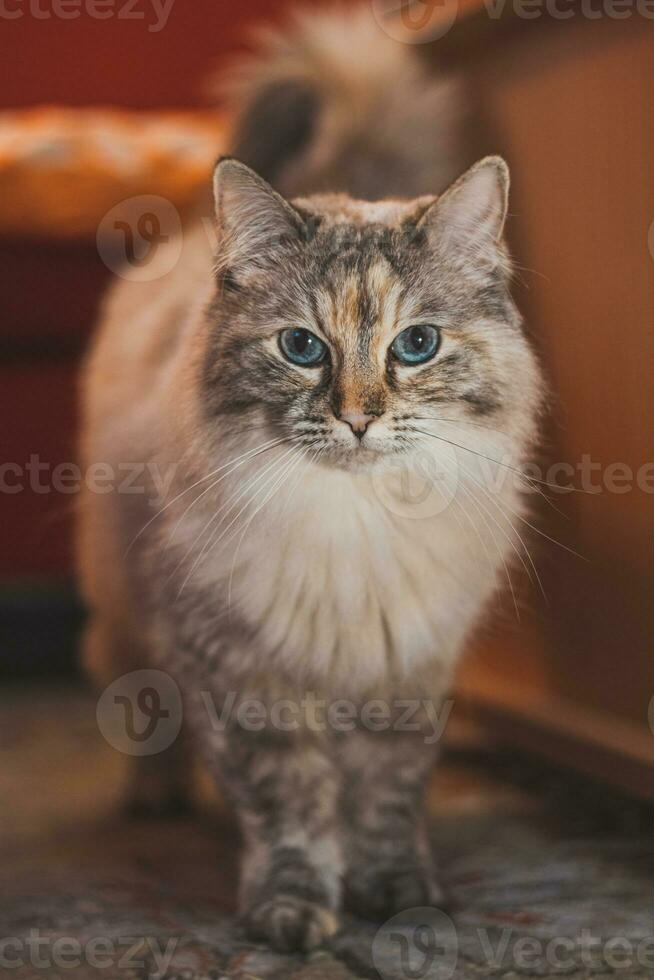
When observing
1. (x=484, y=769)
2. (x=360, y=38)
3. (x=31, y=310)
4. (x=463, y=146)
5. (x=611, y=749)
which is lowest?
(x=484, y=769)

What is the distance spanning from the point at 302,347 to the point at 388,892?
758 mm

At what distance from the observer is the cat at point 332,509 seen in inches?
54.4

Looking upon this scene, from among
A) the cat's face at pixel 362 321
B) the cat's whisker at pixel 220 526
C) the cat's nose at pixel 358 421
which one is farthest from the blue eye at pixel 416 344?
the cat's whisker at pixel 220 526

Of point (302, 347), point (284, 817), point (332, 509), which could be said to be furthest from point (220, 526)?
point (284, 817)

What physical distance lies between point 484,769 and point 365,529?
3.29 ft

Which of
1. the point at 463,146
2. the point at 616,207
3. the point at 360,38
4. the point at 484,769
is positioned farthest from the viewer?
the point at 484,769

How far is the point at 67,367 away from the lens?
3.02 meters

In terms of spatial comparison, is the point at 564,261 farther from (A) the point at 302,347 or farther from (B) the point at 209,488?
(B) the point at 209,488

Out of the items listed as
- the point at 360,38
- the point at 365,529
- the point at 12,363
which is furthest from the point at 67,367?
the point at 365,529

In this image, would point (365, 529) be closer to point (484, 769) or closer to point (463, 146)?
point (463, 146)

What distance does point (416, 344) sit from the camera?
1.39m

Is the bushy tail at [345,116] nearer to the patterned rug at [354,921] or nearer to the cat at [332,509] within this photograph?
the cat at [332,509]

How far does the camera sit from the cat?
1.38m

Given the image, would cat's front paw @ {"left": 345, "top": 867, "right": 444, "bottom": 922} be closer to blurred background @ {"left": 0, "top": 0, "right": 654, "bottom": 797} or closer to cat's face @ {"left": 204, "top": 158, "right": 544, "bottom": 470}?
blurred background @ {"left": 0, "top": 0, "right": 654, "bottom": 797}
